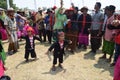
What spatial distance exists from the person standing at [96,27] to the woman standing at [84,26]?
289 mm

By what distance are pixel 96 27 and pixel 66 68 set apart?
7.50ft

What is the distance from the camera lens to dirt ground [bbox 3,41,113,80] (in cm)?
744

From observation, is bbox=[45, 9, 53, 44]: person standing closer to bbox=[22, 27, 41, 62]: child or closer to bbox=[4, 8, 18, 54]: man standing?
bbox=[4, 8, 18, 54]: man standing

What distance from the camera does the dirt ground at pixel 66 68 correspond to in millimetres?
7438

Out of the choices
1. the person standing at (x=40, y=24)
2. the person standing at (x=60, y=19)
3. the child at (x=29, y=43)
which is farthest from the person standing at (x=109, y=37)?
the person standing at (x=40, y=24)

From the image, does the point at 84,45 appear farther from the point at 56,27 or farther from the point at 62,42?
the point at 62,42

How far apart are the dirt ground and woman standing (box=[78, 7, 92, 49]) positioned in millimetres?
539

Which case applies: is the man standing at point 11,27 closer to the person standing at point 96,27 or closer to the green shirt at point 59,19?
the green shirt at point 59,19

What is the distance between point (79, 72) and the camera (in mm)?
7754

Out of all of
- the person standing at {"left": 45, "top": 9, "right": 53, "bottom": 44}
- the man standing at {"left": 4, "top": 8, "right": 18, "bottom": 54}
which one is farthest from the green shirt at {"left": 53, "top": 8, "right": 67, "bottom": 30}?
the man standing at {"left": 4, "top": 8, "right": 18, "bottom": 54}

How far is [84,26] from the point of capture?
10.0 meters

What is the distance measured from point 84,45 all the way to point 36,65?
264cm

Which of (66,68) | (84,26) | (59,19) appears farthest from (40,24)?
(66,68)

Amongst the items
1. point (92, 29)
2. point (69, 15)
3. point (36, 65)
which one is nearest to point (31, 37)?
point (36, 65)
